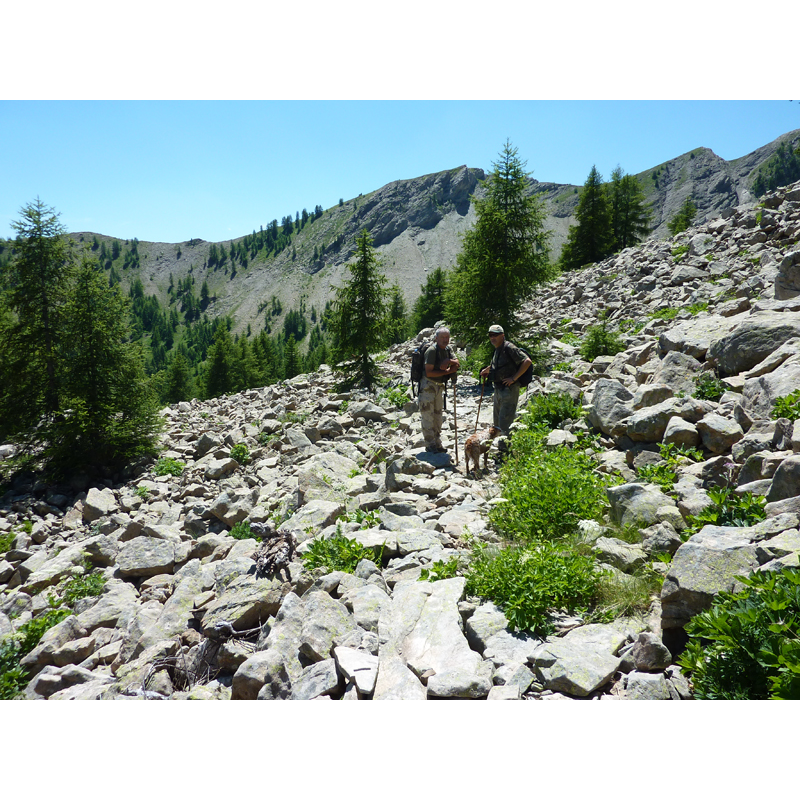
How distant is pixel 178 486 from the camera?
14.2 meters

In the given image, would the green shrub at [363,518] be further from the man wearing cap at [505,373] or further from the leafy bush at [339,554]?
the man wearing cap at [505,373]

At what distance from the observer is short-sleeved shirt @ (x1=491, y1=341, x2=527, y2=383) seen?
9680 mm

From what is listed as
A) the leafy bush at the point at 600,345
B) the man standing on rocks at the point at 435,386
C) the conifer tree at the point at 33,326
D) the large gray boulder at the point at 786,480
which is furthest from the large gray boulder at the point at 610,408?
the conifer tree at the point at 33,326

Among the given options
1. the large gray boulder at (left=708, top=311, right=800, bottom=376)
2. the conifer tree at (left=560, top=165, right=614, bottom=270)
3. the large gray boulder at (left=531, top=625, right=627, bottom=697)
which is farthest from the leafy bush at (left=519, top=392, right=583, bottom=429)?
the conifer tree at (left=560, top=165, right=614, bottom=270)

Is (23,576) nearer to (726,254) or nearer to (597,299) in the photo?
(597,299)

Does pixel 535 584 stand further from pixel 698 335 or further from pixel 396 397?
pixel 396 397

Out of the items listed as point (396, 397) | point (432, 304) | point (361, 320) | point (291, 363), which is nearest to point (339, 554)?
point (396, 397)

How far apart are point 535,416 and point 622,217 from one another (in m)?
43.4

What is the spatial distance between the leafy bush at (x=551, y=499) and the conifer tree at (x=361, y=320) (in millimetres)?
14422

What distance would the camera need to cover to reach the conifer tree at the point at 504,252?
695 inches

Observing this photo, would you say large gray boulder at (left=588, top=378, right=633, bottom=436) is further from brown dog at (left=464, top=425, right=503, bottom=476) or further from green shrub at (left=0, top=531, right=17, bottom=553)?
green shrub at (left=0, top=531, right=17, bottom=553)

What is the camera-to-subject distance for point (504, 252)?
1795 cm

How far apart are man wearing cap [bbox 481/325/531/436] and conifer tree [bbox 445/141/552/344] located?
8.25 metres

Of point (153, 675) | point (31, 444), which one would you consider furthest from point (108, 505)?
point (153, 675)
